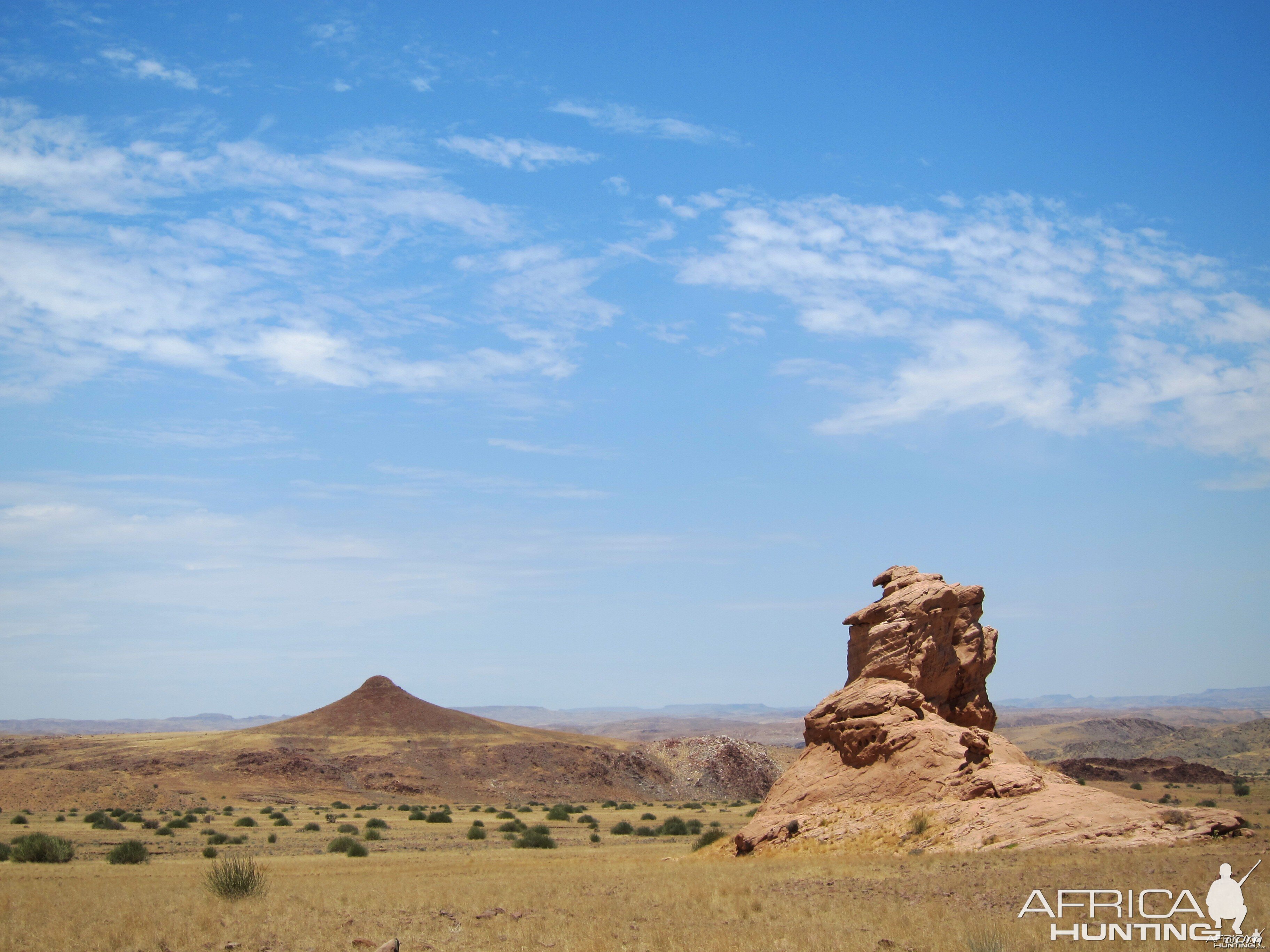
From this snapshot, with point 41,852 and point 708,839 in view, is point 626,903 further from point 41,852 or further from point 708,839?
point 41,852

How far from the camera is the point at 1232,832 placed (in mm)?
19641

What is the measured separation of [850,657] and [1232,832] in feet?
37.9

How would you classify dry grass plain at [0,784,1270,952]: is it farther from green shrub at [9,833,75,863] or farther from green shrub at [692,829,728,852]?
green shrub at [692,829,728,852]

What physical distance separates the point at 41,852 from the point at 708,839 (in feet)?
67.1

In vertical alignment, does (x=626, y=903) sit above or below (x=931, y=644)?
below

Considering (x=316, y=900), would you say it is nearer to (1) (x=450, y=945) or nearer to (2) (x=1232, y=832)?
(1) (x=450, y=945)

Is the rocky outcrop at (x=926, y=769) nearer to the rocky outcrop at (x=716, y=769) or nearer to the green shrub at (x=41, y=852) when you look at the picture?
the green shrub at (x=41, y=852)

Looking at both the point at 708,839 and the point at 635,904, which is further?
the point at 708,839

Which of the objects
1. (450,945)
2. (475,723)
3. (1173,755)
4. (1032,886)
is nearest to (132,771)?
(475,723)

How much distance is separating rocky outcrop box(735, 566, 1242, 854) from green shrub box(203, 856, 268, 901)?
39.1 feet

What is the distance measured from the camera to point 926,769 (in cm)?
2361

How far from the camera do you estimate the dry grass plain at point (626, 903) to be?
545 inches

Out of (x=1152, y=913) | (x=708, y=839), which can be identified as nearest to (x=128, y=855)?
(x=708, y=839)

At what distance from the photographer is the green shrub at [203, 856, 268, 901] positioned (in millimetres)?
19422
